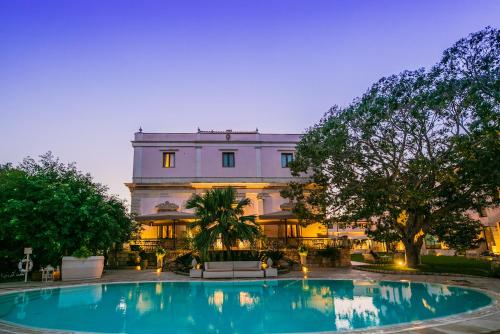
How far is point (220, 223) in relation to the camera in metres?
16.6

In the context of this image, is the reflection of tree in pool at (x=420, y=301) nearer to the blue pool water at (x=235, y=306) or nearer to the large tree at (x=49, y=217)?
the blue pool water at (x=235, y=306)

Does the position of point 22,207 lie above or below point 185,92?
below

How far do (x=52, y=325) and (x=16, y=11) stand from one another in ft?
40.2

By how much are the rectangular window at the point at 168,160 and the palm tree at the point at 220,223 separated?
514 inches

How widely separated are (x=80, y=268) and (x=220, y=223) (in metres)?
7.16

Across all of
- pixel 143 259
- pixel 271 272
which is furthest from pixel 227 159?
pixel 271 272

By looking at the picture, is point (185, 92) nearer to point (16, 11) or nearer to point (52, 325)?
point (16, 11)

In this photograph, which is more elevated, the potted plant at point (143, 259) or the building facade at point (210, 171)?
the building facade at point (210, 171)

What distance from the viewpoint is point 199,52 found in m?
18.7

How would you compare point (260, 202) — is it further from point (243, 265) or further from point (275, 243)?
point (243, 265)

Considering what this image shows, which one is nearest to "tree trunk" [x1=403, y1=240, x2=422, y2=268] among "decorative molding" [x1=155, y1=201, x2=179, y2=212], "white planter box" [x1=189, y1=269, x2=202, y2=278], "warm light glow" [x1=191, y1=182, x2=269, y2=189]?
"white planter box" [x1=189, y1=269, x2=202, y2=278]

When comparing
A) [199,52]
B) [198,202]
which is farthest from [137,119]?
[198,202]

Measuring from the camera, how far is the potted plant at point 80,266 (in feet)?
52.3

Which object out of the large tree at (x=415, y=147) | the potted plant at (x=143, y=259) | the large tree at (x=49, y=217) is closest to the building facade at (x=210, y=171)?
the potted plant at (x=143, y=259)
